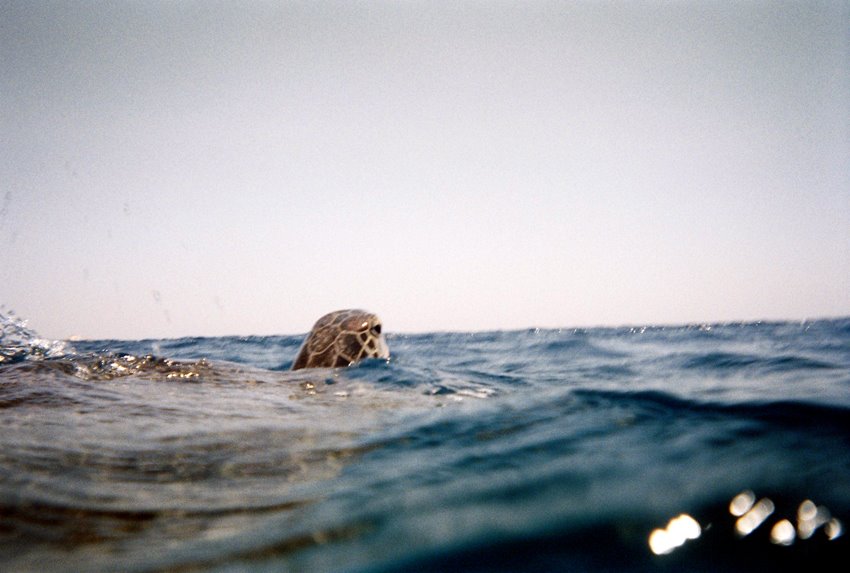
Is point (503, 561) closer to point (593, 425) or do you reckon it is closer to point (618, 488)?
point (618, 488)

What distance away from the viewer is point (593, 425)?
297 cm

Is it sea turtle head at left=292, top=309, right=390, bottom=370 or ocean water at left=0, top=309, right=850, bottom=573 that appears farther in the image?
sea turtle head at left=292, top=309, right=390, bottom=370

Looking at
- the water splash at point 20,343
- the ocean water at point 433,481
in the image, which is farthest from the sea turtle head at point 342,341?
the water splash at point 20,343

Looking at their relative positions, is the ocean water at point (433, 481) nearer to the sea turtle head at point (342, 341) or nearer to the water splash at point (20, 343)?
the sea turtle head at point (342, 341)

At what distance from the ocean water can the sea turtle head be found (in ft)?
7.96

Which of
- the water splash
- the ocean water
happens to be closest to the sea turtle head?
the ocean water

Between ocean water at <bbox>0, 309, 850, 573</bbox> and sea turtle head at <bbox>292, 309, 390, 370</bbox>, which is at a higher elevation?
sea turtle head at <bbox>292, 309, 390, 370</bbox>

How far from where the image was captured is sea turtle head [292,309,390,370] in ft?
21.7

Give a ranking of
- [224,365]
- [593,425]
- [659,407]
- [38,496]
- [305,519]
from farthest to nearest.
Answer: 1. [224,365]
2. [659,407]
3. [593,425]
4. [38,496]
5. [305,519]

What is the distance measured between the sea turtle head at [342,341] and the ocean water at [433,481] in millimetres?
2425

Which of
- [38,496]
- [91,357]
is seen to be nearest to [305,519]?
[38,496]

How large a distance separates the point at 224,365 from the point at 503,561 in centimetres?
536

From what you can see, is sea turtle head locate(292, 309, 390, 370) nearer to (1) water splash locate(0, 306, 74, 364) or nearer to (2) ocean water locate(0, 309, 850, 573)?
(2) ocean water locate(0, 309, 850, 573)

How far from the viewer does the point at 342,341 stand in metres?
6.71
